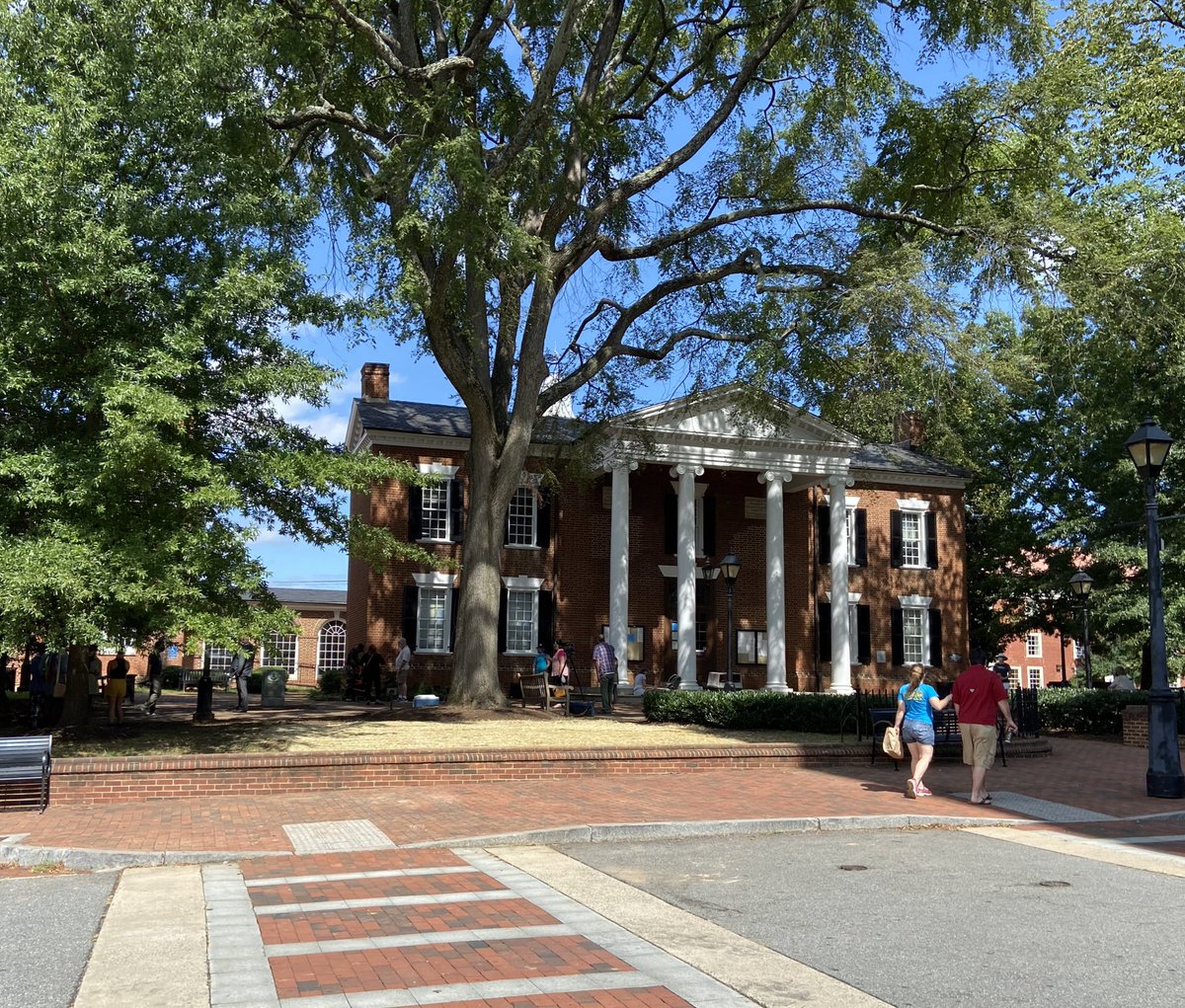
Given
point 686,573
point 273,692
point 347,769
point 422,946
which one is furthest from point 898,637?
point 422,946

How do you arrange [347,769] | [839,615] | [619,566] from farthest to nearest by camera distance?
[839,615]
[619,566]
[347,769]

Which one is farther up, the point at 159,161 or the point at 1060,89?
the point at 1060,89

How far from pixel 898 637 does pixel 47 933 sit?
33.5 meters

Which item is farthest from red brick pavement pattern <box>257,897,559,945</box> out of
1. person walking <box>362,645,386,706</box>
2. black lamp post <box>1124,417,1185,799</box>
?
person walking <box>362,645,386,706</box>

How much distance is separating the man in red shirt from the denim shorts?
1.24 feet

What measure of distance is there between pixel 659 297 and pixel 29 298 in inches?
521

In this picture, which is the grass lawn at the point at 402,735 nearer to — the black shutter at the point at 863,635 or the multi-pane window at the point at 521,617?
the multi-pane window at the point at 521,617

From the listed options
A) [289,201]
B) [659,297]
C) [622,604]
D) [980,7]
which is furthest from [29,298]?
[622,604]

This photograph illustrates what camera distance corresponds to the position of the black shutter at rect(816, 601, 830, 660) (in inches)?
1401

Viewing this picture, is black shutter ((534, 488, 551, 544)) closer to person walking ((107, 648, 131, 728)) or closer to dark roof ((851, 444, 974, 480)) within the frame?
dark roof ((851, 444, 974, 480))

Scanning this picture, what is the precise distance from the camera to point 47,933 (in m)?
6.34

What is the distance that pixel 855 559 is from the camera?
1438 inches

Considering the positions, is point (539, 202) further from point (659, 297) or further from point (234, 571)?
point (234, 571)

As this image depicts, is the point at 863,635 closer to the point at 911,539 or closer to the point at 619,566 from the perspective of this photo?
the point at 911,539
